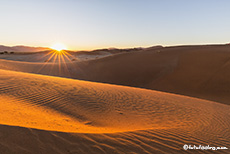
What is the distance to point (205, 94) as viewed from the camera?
12297 millimetres

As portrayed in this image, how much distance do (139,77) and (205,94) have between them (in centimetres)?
629

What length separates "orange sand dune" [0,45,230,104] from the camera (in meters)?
13.2

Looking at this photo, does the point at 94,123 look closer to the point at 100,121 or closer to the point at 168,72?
the point at 100,121

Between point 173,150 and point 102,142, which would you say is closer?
point 102,142

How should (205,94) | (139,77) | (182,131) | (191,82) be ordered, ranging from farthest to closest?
(139,77) < (191,82) < (205,94) < (182,131)

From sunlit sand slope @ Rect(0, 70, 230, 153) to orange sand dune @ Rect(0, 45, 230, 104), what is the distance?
7363 mm

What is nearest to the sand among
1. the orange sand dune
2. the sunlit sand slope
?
the sunlit sand slope


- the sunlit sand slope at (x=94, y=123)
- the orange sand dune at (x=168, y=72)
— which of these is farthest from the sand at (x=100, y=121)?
the orange sand dune at (x=168, y=72)

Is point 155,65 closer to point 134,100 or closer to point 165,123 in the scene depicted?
point 134,100

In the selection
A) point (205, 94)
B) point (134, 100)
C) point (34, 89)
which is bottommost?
point (205, 94)

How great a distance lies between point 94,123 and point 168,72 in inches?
526

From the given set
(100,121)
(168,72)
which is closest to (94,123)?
(100,121)

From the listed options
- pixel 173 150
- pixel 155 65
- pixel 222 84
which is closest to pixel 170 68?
pixel 155 65

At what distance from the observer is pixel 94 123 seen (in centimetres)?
452
